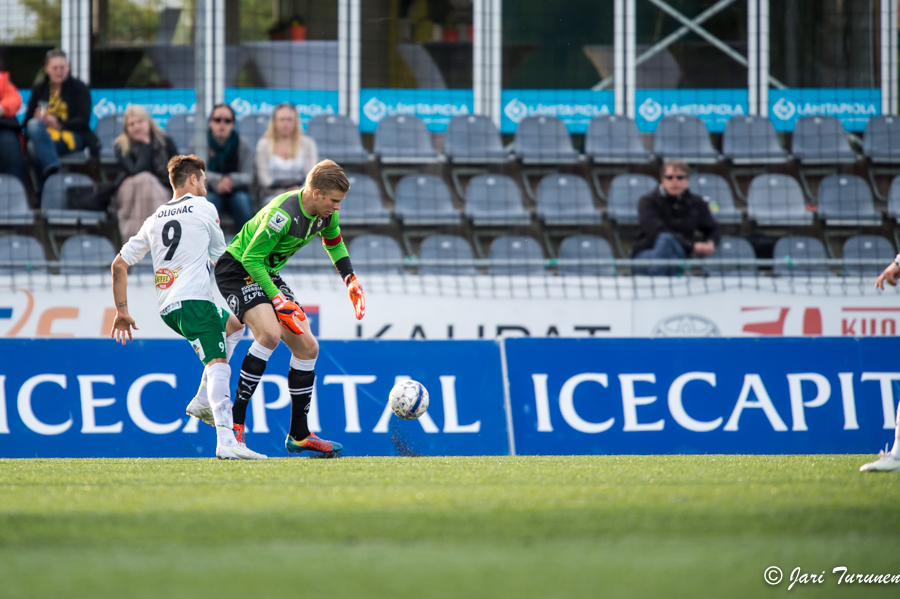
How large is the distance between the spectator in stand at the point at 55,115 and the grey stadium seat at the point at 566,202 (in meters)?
5.12

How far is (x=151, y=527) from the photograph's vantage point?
9.89ft

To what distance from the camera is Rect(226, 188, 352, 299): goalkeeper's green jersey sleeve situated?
18.0 feet

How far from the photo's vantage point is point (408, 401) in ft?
19.2

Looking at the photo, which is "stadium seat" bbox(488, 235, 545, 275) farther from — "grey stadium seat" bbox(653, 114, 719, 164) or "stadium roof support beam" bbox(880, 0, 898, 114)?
"stadium roof support beam" bbox(880, 0, 898, 114)

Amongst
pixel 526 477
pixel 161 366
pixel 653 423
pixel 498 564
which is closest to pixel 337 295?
pixel 161 366

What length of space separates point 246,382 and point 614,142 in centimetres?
732

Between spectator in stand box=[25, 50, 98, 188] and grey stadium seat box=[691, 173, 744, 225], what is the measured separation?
6947 mm

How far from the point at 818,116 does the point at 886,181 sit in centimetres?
120

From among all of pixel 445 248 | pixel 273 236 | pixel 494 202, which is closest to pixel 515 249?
pixel 445 248

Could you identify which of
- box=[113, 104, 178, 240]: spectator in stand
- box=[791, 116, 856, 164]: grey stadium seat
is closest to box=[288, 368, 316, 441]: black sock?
box=[113, 104, 178, 240]: spectator in stand

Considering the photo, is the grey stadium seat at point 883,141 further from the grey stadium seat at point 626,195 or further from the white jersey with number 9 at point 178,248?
the white jersey with number 9 at point 178,248

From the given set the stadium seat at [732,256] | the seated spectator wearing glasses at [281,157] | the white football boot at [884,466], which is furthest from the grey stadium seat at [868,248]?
the white football boot at [884,466]

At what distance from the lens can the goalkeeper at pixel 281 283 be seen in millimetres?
5473

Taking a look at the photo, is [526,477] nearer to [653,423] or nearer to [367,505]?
[367,505]
